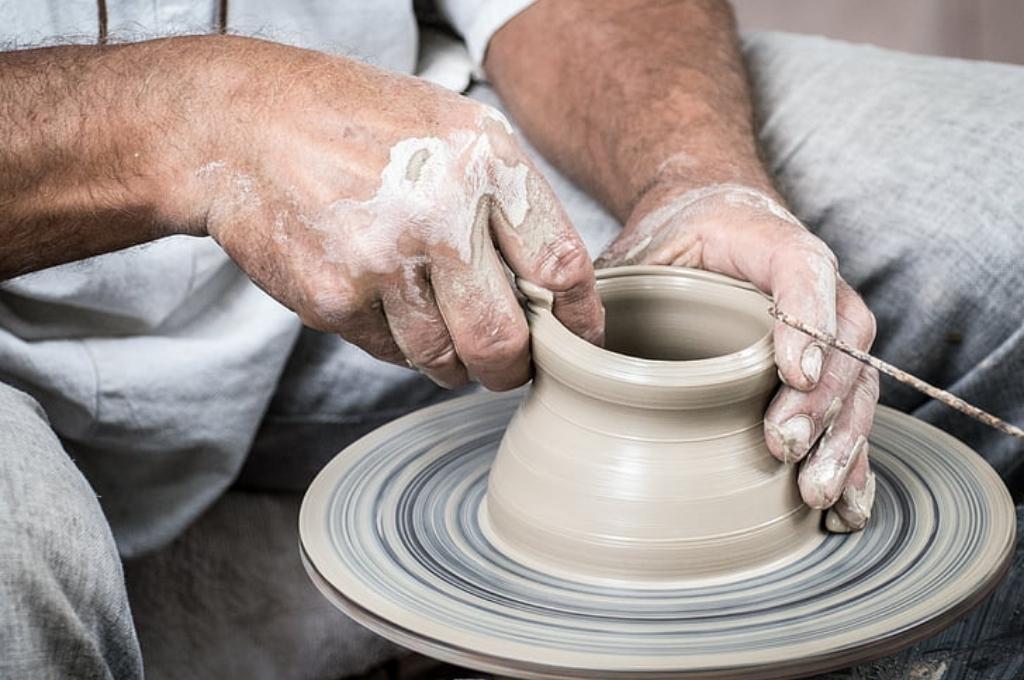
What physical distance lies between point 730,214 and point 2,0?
2.32 feet

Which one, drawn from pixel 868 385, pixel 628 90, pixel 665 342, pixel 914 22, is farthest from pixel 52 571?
pixel 914 22

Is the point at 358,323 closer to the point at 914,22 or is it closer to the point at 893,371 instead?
the point at 893,371

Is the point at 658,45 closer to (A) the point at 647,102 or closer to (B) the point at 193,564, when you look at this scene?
(A) the point at 647,102

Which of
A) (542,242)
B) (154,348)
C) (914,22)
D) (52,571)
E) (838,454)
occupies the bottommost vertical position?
(914,22)

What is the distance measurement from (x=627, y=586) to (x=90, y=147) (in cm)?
54

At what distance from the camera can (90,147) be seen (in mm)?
1053

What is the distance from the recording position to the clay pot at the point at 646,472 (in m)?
0.95

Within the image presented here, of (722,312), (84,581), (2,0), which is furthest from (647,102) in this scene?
(84,581)

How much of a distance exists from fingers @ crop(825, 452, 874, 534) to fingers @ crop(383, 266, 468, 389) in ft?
1.00

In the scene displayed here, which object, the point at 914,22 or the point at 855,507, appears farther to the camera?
the point at 914,22

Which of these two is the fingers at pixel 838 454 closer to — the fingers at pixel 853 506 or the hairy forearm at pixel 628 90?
the fingers at pixel 853 506

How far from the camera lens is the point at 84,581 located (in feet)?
3.11

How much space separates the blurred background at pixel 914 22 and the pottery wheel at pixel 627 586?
2158mm

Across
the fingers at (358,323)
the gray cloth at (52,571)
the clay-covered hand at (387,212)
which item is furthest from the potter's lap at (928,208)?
the gray cloth at (52,571)
